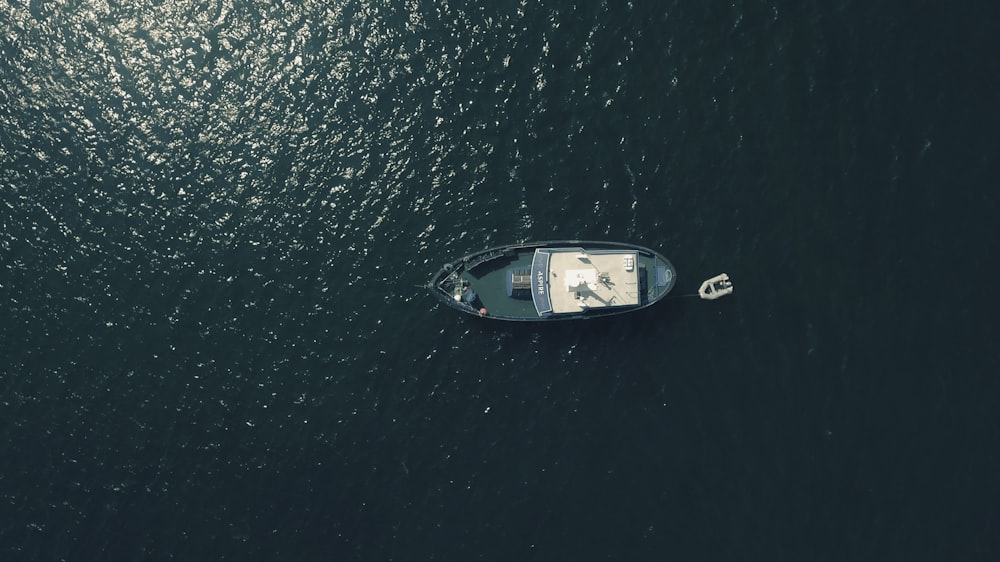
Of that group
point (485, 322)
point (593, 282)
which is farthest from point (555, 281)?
point (485, 322)

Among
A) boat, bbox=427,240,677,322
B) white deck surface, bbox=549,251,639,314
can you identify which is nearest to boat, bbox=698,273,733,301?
boat, bbox=427,240,677,322

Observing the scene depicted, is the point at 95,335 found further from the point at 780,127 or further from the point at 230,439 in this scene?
the point at 780,127

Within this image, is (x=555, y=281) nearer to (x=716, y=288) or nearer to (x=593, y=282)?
(x=593, y=282)

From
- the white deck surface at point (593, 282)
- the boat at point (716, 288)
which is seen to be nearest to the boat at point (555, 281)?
the white deck surface at point (593, 282)

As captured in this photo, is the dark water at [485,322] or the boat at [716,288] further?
the boat at [716,288]

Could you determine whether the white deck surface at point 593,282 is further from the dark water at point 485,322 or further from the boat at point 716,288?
the boat at point 716,288

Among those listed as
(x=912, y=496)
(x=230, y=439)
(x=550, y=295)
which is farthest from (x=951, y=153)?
(x=230, y=439)
